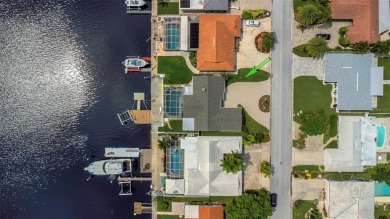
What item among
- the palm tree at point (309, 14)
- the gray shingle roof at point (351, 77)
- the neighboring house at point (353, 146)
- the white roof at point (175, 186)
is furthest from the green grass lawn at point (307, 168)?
the palm tree at point (309, 14)

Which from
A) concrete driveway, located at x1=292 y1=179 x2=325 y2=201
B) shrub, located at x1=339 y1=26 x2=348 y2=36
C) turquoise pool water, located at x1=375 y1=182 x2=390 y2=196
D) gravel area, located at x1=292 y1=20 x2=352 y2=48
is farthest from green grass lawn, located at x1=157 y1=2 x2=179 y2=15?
turquoise pool water, located at x1=375 y1=182 x2=390 y2=196

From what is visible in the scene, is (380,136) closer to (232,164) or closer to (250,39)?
(232,164)

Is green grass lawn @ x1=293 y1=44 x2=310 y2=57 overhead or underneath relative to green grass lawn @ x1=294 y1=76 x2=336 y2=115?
overhead

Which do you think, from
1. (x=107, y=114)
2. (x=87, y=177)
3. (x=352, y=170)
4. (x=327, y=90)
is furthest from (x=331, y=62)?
(x=87, y=177)

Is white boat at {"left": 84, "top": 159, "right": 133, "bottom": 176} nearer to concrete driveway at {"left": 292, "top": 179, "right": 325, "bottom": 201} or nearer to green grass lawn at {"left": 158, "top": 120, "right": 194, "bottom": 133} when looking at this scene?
green grass lawn at {"left": 158, "top": 120, "right": 194, "bottom": 133}

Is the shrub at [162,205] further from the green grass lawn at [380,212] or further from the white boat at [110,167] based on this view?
the green grass lawn at [380,212]

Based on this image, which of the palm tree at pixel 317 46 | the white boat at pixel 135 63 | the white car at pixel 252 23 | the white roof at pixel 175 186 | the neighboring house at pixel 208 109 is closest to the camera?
the palm tree at pixel 317 46

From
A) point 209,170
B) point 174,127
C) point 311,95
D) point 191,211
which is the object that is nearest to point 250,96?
point 311,95
